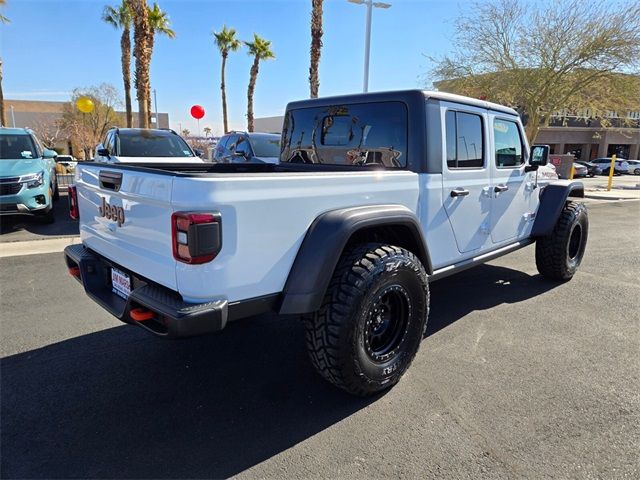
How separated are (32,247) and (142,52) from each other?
33.4ft

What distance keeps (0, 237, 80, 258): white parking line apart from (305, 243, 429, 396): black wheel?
5517mm

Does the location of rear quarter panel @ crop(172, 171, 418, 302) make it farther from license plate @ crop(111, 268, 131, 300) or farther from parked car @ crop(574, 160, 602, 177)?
parked car @ crop(574, 160, 602, 177)

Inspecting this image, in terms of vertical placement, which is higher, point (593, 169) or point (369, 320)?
point (593, 169)

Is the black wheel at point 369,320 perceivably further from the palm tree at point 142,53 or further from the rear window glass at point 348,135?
the palm tree at point 142,53

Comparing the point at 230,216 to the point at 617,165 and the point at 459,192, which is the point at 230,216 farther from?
the point at 617,165

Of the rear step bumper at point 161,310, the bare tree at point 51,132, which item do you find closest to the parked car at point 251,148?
the rear step bumper at point 161,310

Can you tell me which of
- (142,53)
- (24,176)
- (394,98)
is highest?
(142,53)

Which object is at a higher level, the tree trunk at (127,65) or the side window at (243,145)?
the tree trunk at (127,65)

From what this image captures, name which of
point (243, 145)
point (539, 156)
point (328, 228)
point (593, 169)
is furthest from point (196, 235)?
point (593, 169)

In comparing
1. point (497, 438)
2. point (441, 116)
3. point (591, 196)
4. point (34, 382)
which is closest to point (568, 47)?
point (591, 196)

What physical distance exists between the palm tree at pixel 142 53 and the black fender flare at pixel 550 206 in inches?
522

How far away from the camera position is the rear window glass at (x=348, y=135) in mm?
3193

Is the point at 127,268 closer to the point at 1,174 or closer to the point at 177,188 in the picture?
the point at 177,188

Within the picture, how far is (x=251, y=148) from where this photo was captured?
30.9 feet
